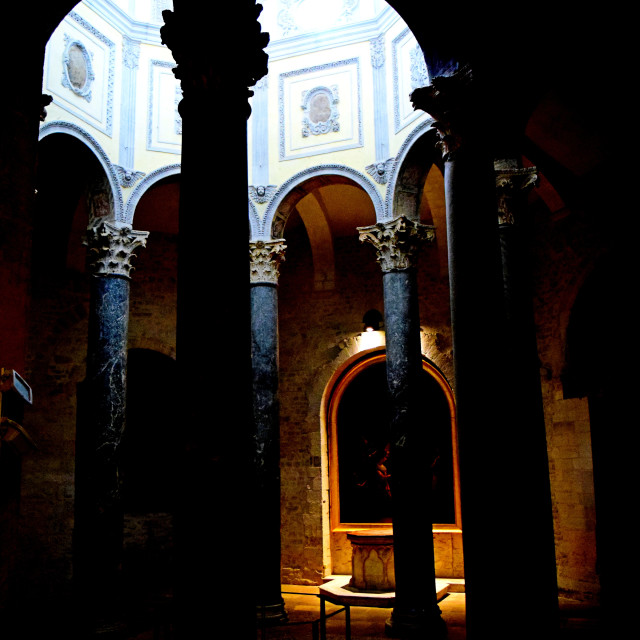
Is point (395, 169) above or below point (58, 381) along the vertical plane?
above

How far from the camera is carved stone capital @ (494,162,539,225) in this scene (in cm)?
766

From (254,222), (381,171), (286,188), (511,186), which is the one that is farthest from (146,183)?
(511,186)

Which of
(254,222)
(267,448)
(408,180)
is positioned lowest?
(267,448)

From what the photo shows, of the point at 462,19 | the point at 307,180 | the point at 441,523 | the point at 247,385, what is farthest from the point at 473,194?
the point at 441,523

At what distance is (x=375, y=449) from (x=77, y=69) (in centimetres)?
783

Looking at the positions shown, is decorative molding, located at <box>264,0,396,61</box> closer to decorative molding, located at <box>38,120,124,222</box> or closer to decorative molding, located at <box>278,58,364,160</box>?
Result: decorative molding, located at <box>278,58,364,160</box>

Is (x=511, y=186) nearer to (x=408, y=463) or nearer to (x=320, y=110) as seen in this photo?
(x=408, y=463)

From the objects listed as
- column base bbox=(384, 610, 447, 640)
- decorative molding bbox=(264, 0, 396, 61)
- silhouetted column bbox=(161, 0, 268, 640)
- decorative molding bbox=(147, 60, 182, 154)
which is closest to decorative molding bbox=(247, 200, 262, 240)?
decorative molding bbox=(147, 60, 182, 154)

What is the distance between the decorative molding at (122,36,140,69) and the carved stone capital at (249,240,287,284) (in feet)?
10.6

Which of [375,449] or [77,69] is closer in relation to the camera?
[77,69]

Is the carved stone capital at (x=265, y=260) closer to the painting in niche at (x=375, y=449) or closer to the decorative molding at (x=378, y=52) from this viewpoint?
the decorative molding at (x=378, y=52)

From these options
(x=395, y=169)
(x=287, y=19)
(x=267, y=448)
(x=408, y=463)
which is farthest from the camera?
(x=287, y=19)

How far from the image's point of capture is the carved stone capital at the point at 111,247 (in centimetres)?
977

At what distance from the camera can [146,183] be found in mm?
10531
